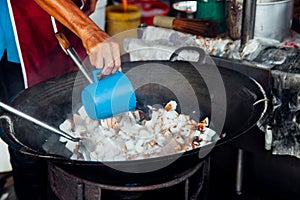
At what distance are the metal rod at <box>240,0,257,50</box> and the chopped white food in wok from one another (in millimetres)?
710

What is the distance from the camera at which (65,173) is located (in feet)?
6.38

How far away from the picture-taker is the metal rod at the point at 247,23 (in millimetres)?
2588

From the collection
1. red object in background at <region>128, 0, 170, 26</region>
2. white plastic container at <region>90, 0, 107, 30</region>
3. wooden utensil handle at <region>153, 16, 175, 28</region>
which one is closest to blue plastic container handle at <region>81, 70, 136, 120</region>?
wooden utensil handle at <region>153, 16, 175, 28</region>

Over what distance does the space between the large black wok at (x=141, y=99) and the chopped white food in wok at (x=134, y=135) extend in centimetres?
9

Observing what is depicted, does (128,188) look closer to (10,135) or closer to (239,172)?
(10,135)

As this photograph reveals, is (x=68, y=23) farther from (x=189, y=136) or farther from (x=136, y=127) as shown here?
(x=189, y=136)

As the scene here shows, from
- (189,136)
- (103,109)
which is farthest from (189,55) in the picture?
(103,109)

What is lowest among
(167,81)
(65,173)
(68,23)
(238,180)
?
(238,180)

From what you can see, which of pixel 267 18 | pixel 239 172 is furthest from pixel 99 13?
pixel 239 172

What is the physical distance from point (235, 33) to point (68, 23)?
128 cm

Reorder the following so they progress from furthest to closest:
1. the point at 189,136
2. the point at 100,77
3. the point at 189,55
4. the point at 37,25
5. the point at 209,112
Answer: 1. the point at 189,55
2. the point at 37,25
3. the point at 209,112
4. the point at 189,136
5. the point at 100,77

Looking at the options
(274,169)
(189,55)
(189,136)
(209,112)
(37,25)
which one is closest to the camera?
(189,136)

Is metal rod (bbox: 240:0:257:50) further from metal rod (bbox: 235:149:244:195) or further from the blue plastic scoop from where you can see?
the blue plastic scoop

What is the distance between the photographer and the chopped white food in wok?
1949 mm
